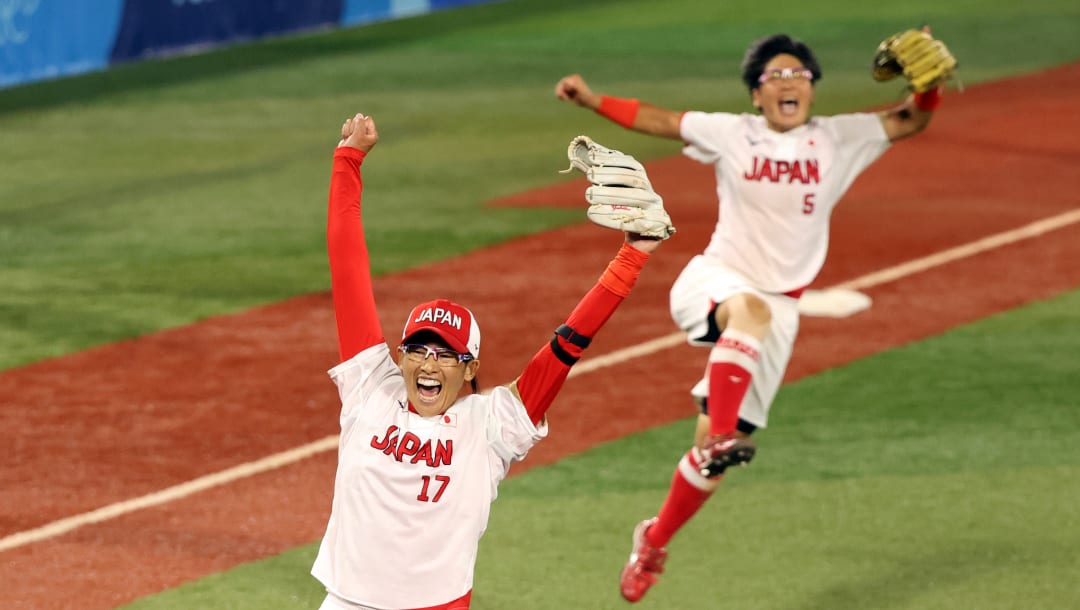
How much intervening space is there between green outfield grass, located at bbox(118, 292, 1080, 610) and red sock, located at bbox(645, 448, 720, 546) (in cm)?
27

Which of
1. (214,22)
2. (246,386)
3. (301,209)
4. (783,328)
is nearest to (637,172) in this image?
(783,328)

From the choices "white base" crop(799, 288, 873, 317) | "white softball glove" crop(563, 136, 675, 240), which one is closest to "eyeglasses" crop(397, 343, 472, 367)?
"white softball glove" crop(563, 136, 675, 240)

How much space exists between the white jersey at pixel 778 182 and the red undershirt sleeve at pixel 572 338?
2.29 metres

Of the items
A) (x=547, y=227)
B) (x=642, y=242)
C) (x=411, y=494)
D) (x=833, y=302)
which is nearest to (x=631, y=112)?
(x=642, y=242)

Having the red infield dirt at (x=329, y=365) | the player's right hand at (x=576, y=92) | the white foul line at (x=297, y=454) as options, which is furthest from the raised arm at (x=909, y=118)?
the white foul line at (x=297, y=454)

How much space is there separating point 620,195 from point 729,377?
5.09ft

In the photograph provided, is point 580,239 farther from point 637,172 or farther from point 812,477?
point 637,172

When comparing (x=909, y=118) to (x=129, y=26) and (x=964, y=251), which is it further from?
(x=129, y=26)

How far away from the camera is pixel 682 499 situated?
721 cm

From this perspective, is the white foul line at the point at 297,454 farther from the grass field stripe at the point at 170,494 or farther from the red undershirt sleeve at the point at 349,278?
the red undershirt sleeve at the point at 349,278

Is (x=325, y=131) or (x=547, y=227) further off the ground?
(x=547, y=227)

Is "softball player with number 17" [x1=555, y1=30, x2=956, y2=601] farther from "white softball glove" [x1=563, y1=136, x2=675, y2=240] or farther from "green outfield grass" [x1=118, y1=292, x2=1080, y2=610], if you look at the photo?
"white softball glove" [x1=563, y1=136, x2=675, y2=240]

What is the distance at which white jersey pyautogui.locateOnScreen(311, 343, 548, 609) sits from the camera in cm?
533

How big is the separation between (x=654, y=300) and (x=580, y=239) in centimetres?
149
